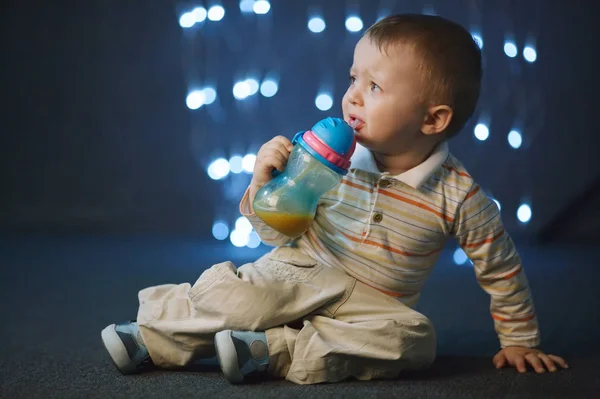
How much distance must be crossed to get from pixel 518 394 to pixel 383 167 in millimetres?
355

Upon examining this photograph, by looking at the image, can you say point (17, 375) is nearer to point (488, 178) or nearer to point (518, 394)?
point (518, 394)

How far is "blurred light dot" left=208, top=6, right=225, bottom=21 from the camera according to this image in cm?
231

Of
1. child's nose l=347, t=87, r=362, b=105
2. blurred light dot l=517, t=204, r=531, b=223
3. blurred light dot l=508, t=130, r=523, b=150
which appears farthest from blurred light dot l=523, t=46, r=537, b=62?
child's nose l=347, t=87, r=362, b=105

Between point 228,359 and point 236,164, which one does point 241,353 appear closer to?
point 228,359

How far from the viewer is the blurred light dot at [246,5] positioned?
7.61 ft

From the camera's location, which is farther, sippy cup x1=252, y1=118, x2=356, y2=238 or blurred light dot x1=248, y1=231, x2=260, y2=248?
blurred light dot x1=248, y1=231, x2=260, y2=248

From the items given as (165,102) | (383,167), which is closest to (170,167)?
(165,102)

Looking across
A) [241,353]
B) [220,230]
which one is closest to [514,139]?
[220,230]

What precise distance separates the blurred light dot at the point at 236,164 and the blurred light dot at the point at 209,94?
180 millimetres

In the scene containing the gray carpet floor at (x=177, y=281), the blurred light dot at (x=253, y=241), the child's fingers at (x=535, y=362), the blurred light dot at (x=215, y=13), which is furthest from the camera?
the blurred light dot at (x=215, y=13)

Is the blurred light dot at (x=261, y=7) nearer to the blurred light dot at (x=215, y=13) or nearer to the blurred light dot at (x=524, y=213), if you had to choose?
the blurred light dot at (x=215, y=13)

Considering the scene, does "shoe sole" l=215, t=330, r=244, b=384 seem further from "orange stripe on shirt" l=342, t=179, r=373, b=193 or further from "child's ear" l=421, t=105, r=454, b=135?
"child's ear" l=421, t=105, r=454, b=135

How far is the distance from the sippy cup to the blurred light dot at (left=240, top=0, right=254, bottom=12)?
1380 mm

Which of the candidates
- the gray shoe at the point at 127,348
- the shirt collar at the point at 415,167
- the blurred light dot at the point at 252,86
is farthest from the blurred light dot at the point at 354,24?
the gray shoe at the point at 127,348
